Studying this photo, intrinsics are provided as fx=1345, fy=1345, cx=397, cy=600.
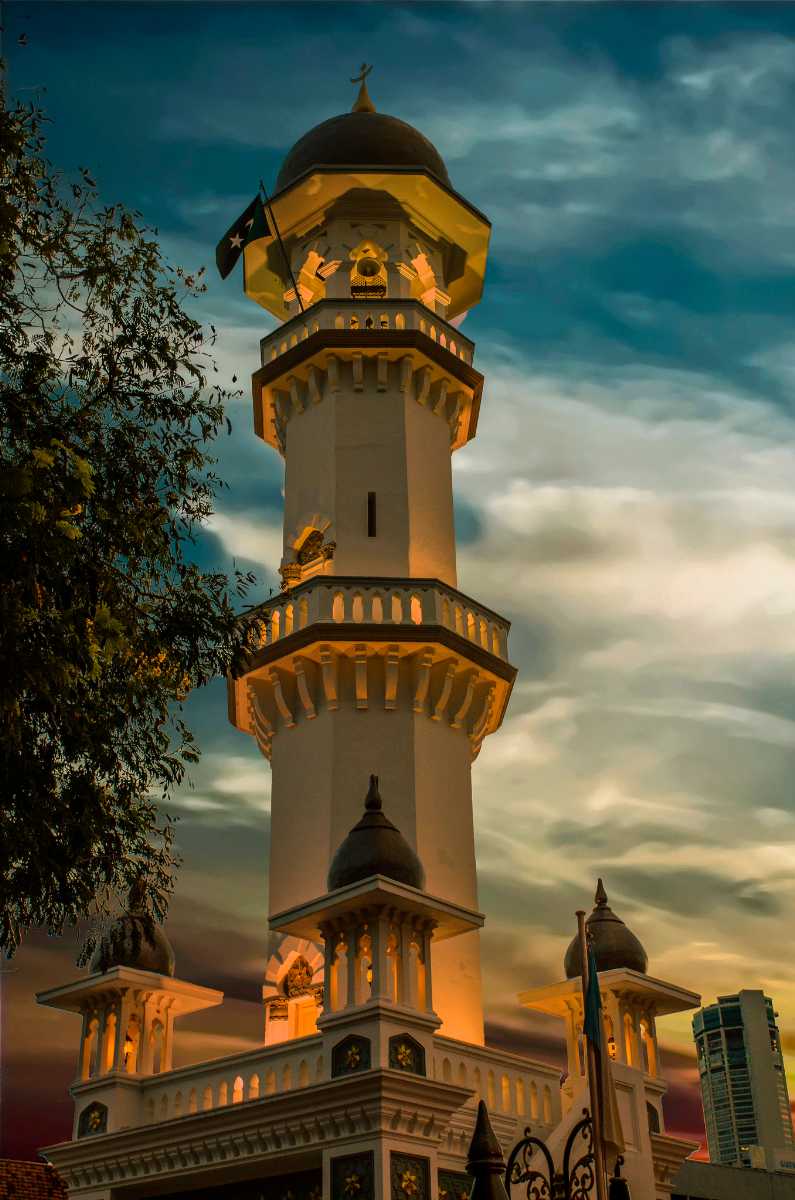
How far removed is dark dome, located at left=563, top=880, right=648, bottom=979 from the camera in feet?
67.8

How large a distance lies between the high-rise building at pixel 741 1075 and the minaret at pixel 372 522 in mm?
102851

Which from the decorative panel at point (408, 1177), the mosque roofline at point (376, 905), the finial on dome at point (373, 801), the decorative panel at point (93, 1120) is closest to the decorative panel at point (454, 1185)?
A: the decorative panel at point (408, 1177)

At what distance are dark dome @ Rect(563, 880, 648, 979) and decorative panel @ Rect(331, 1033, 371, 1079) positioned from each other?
19.3 feet

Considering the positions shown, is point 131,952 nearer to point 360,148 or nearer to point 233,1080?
point 233,1080

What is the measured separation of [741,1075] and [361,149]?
155m

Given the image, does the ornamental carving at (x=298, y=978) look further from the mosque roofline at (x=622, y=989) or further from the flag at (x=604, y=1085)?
the flag at (x=604, y=1085)

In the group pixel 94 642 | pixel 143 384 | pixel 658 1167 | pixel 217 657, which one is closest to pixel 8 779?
pixel 94 642

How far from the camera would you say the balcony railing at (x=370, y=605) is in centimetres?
2256

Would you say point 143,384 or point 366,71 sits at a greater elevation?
point 366,71

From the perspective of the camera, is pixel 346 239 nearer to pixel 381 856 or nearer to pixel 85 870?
pixel 381 856

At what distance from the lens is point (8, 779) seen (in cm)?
1270

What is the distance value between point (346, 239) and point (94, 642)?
17.5m

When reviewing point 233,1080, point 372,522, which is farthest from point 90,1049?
point 372,522

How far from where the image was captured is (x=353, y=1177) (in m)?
15.3
